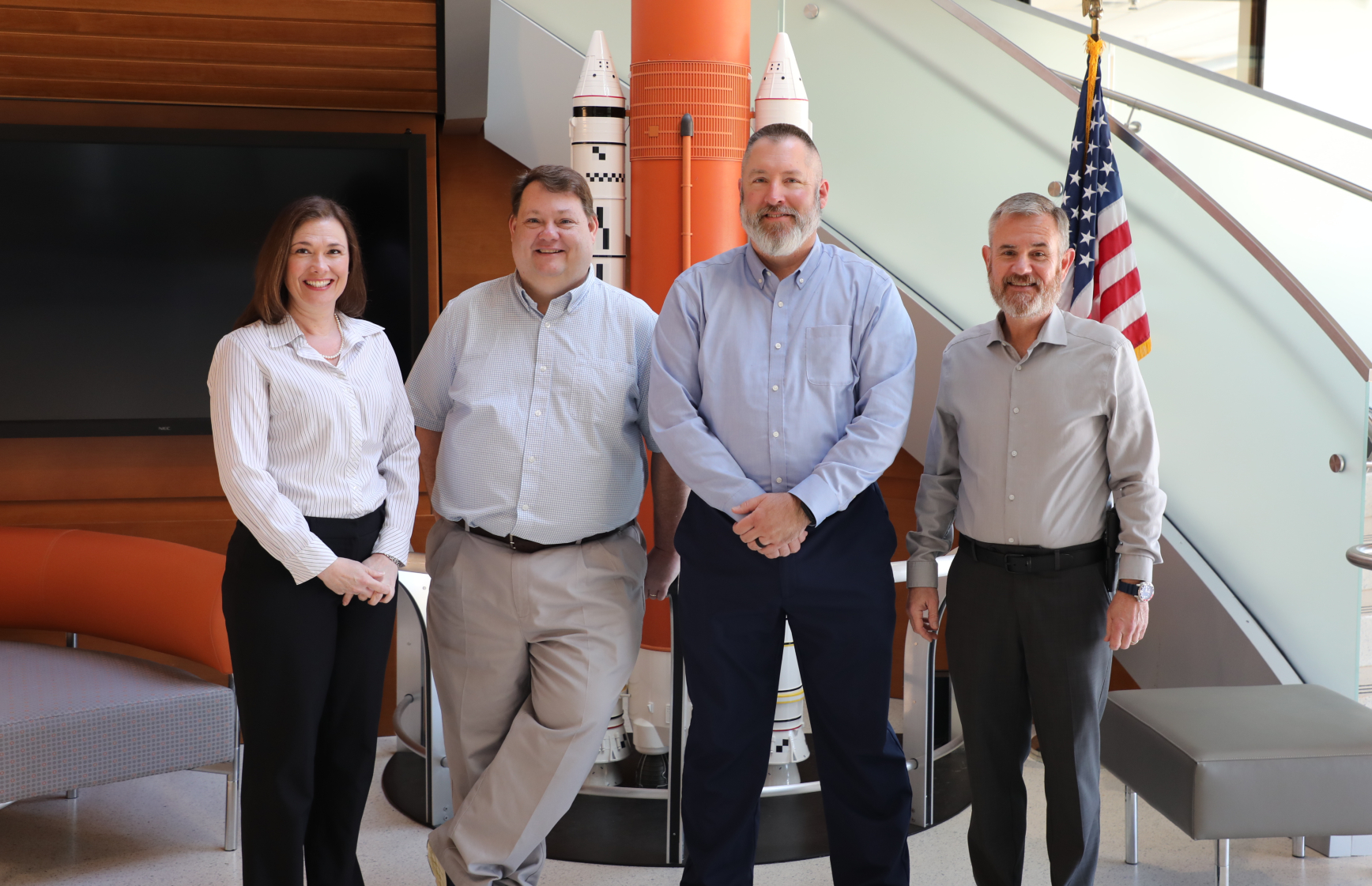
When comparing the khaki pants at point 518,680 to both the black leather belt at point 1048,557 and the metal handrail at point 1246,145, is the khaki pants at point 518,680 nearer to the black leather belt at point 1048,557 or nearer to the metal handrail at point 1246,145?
the black leather belt at point 1048,557

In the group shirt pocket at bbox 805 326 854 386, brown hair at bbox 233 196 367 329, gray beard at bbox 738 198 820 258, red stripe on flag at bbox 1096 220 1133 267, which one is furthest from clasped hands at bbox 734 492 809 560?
red stripe on flag at bbox 1096 220 1133 267

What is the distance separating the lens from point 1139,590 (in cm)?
218

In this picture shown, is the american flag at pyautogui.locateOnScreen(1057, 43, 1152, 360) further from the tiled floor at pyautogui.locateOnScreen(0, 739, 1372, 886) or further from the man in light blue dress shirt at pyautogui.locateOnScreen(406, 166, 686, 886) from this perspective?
the man in light blue dress shirt at pyautogui.locateOnScreen(406, 166, 686, 886)

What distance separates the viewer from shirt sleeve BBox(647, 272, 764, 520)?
221 cm

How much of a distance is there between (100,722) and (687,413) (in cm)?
192

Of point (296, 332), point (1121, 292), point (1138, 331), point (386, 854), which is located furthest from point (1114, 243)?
point (386, 854)

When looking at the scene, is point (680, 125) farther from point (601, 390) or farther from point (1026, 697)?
point (1026, 697)

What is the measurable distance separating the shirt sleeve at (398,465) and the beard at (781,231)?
0.84 meters

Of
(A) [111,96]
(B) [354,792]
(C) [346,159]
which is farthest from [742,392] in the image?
(A) [111,96]

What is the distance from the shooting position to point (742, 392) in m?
2.28

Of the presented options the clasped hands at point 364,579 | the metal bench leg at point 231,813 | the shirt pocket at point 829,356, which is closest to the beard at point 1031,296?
the shirt pocket at point 829,356

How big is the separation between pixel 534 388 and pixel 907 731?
1670mm

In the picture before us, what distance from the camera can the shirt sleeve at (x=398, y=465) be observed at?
232cm

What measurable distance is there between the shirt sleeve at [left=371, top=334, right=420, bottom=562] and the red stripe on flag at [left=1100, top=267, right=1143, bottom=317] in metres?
2.12
